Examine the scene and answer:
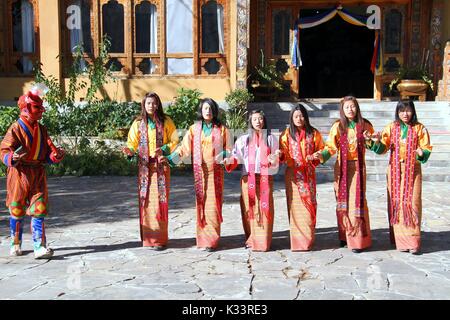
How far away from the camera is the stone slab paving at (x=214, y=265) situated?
5.02 meters

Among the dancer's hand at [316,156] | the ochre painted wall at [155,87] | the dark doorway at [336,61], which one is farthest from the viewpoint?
the dark doorway at [336,61]

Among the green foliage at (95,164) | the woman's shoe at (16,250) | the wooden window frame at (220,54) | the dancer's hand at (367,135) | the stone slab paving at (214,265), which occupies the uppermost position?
the wooden window frame at (220,54)

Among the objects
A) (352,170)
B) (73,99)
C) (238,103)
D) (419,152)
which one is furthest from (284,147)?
(73,99)

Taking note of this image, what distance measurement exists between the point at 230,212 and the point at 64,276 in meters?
3.36

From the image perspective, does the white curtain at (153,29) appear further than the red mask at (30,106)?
Yes

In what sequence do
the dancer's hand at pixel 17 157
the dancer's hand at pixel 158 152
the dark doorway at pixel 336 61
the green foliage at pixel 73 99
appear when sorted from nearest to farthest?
1. the dancer's hand at pixel 17 157
2. the dancer's hand at pixel 158 152
3. the green foliage at pixel 73 99
4. the dark doorway at pixel 336 61

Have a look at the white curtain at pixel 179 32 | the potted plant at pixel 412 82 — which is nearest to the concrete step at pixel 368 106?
the potted plant at pixel 412 82

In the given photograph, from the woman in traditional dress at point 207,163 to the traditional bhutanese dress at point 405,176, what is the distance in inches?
64.9

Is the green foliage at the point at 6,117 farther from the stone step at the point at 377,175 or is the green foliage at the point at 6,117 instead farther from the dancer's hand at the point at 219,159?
the dancer's hand at the point at 219,159

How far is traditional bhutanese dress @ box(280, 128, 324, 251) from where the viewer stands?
6.25 meters

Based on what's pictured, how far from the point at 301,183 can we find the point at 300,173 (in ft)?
0.36

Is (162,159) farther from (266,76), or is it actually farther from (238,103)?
(266,76)

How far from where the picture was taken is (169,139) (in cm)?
646

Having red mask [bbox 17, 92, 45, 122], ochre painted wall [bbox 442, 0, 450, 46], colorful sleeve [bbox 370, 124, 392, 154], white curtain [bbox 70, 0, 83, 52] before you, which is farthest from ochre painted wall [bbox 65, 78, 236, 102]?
red mask [bbox 17, 92, 45, 122]
